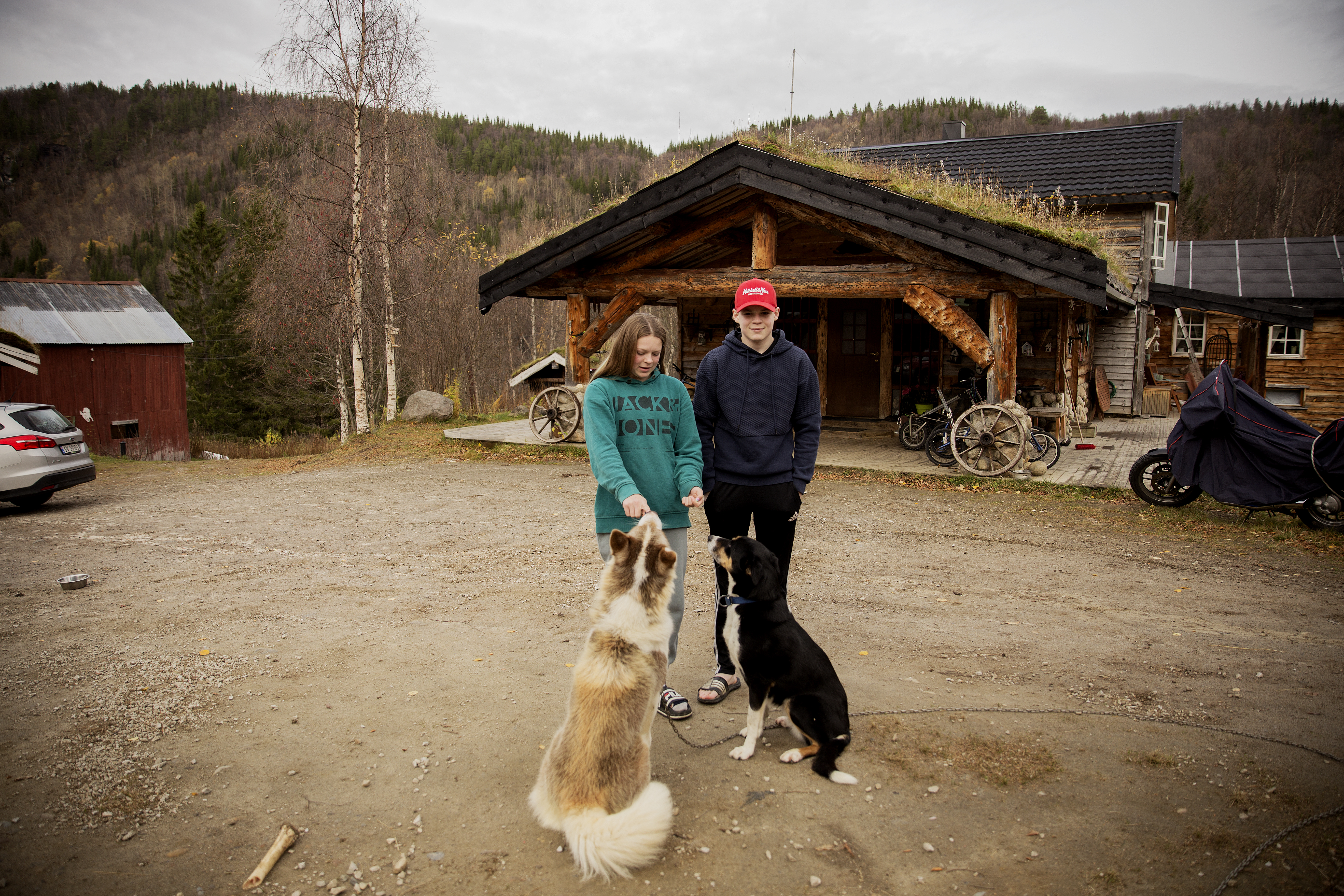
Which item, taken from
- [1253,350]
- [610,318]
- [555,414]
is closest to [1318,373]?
[1253,350]

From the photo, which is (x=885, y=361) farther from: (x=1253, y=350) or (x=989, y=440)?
(x=1253, y=350)

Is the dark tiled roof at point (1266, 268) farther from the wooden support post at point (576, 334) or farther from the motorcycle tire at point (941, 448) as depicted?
the wooden support post at point (576, 334)

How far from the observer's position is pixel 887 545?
272 inches

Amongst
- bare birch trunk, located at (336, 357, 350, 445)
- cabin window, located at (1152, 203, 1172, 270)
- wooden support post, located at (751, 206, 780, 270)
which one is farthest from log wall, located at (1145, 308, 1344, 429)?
bare birch trunk, located at (336, 357, 350, 445)

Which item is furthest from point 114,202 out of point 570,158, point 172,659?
point 172,659

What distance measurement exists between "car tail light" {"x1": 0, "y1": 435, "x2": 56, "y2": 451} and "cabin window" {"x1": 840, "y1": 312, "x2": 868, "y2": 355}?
43.5 ft

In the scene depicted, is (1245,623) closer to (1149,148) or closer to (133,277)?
(1149,148)

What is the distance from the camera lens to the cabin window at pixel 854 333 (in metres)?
15.1

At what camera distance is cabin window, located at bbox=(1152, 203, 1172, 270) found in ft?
58.8

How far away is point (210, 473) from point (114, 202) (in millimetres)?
74777

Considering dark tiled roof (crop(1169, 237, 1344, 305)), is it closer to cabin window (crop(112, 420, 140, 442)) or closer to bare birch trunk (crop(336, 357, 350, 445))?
bare birch trunk (crop(336, 357, 350, 445))

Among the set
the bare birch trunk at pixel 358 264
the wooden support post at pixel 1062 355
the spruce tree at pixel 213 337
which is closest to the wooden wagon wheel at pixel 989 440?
the wooden support post at pixel 1062 355

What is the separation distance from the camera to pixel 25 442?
9.12 m

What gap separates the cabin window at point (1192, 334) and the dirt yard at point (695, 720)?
52.8 feet
